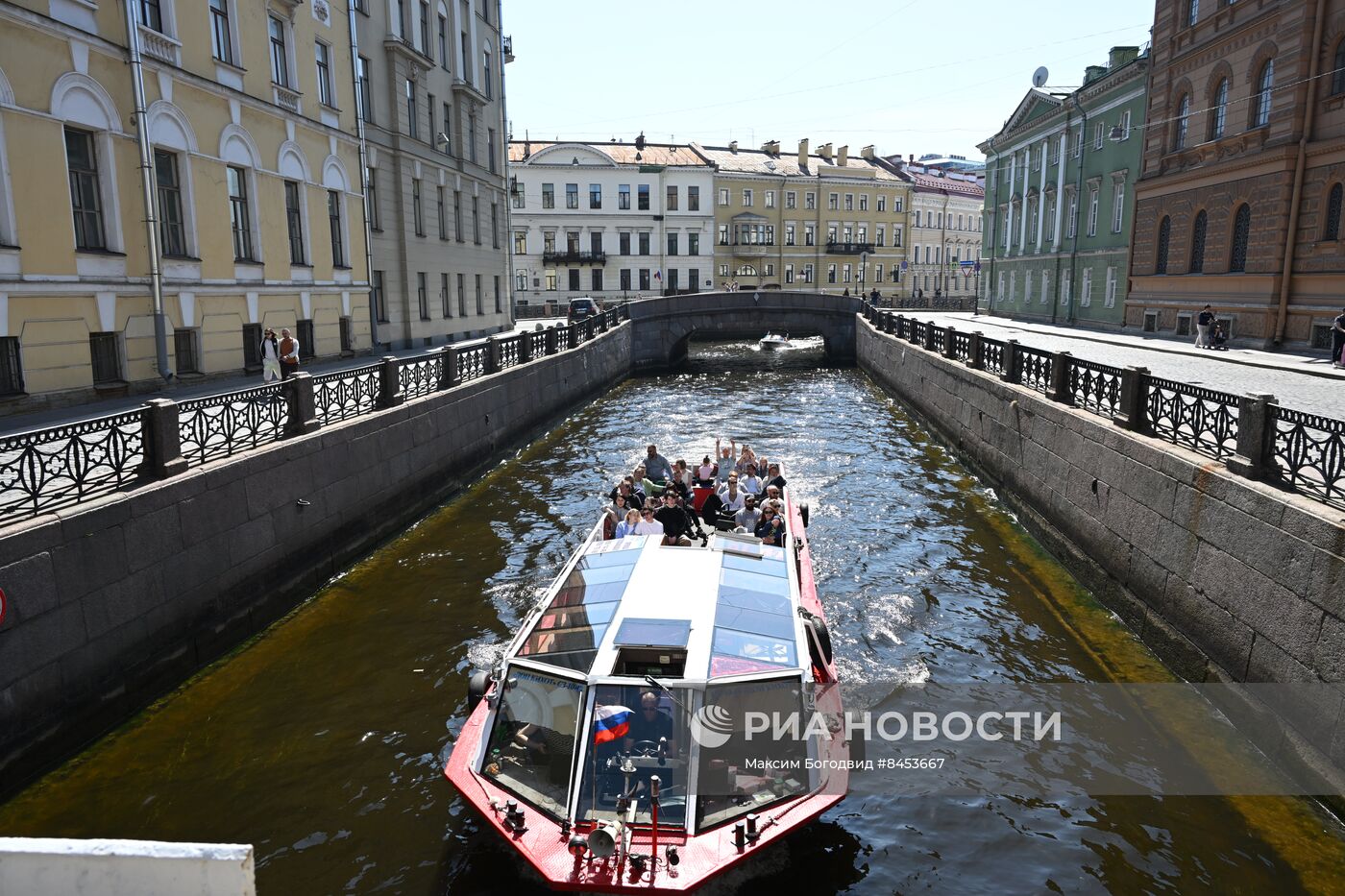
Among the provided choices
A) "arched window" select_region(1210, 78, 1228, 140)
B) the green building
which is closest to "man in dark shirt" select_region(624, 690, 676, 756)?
"arched window" select_region(1210, 78, 1228, 140)

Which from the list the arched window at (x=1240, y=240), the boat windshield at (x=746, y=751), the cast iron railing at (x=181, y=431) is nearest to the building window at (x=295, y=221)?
Answer: the cast iron railing at (x=181, y=431)

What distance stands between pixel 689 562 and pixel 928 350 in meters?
19.8

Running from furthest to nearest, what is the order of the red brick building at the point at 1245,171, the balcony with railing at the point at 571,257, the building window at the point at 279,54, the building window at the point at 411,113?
1. the balcony with railing at the point at 571,257
2. the building window at the point at 411,113
3. the red brick building at the point at 1245,171
4. the building window at the point at 279,54

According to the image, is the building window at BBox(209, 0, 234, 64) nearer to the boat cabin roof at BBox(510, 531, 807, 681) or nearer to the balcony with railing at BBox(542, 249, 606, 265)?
the boat cabin roof at BBox(510, 531, 807, 681)

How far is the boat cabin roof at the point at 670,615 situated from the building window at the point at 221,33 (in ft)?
55.4

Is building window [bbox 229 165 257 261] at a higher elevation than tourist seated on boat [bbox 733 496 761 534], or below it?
higher

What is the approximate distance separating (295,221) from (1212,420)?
2141 cm

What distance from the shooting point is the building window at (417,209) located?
30.9 meters

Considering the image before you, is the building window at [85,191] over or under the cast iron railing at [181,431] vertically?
over

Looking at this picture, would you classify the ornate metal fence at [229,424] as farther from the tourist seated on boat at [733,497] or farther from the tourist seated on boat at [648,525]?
the tourist seated on boat at [733,497]

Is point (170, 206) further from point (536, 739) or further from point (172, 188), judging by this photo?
point (536, 739)

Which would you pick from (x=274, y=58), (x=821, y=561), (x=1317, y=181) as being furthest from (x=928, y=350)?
(x=274, y=58)

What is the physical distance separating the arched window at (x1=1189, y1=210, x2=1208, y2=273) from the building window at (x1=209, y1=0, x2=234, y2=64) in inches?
1109

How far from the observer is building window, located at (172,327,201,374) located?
18.8 metres
